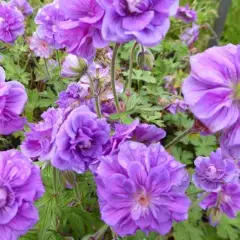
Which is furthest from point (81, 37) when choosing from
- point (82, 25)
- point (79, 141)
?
point (79, 141)

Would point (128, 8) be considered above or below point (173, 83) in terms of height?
above

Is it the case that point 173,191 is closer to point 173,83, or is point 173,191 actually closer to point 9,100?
point 9,100

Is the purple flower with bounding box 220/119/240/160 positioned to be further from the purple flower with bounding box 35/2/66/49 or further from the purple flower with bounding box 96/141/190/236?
the purple flower with bounding box 35/2/66/49

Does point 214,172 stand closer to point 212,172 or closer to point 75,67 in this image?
point 212,172

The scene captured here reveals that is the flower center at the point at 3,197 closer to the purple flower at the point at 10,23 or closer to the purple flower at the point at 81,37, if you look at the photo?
the purple flower at the point at 81,37

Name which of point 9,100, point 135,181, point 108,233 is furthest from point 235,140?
point 108,233

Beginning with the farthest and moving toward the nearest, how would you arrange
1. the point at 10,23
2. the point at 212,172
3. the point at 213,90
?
the point at 10,23, the point at 212,172, the point at 213,90
